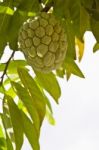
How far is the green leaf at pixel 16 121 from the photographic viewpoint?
271 cm

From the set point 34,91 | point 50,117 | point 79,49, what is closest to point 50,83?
point 34,91

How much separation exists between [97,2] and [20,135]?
614 millimetres

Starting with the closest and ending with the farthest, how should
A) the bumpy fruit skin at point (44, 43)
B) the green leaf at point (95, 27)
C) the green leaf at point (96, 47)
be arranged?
the bumpy fruit skin at point (44, 43), the green leaf at point (95, 27), the green leaf at point (96, 47)

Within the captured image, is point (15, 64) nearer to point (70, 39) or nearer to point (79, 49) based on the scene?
point (79, 49)

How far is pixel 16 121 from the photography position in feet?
9.02

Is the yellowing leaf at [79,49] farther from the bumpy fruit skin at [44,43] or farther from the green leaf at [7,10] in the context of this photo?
the bumpy fruit skin at [44,43]

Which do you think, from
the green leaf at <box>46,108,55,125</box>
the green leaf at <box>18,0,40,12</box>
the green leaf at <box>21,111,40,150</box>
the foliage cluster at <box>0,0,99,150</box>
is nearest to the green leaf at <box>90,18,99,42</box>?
the foliage cluster at <box>0,0,99,150</box>

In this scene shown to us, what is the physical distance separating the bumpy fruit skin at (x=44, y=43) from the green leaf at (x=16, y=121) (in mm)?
494

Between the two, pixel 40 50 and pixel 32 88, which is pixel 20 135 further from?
pixel 40 50

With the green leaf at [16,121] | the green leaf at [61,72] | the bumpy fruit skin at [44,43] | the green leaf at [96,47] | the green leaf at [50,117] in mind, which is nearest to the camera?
the bumpy fruit skin at [44,43]

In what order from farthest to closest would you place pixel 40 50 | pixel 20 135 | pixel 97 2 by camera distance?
pixel 20 135, pixel 97 2, pixel 40 50

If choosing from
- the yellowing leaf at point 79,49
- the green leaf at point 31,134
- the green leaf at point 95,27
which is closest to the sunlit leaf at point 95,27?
the green leaf at point 95,27

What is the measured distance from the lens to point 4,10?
8.55ft

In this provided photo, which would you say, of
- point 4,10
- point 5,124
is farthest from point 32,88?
point 4,10
